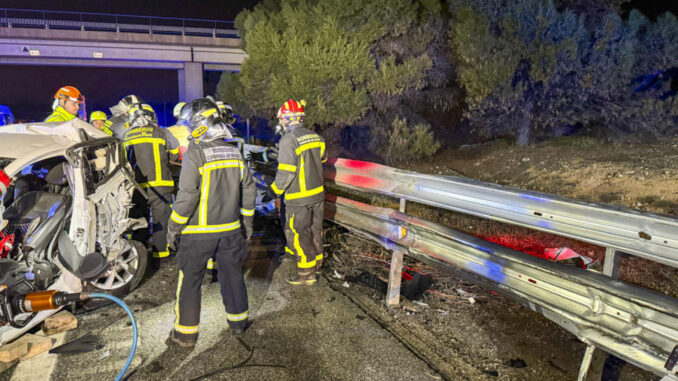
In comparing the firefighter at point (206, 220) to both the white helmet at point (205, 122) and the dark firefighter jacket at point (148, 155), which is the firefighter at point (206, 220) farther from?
the dark firefighter jacket at point (148, 155)

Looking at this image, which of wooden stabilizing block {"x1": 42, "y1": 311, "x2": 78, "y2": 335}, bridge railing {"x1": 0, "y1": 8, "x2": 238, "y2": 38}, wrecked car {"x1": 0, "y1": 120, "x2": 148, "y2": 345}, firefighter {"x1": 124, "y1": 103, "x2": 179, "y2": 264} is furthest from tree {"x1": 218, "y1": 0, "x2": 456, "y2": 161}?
bridge railing {"x1": 0, "y1": 8, "x2": 238, "y2": 38}

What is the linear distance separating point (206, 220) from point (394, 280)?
5.95ft

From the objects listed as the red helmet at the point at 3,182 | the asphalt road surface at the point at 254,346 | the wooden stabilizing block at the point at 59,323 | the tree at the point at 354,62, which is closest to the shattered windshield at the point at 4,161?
the red helmet at the point at 3,182

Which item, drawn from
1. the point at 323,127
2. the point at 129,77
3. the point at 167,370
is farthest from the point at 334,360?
the point at 129,77

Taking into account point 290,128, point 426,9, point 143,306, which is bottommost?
point 143,306

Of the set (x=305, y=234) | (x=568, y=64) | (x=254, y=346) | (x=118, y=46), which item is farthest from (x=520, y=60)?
(x=118, y=46)

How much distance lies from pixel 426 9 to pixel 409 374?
8323 millimetres

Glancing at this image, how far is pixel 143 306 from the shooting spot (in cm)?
414

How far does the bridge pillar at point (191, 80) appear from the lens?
23.8 m

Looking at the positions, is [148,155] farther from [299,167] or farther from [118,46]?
[118,46]

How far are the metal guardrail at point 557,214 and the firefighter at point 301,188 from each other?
0.90 meters

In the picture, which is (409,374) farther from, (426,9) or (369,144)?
(426,9)

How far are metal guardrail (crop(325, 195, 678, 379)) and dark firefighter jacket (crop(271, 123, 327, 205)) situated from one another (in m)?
1.40

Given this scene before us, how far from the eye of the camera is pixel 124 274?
455 centimetres
